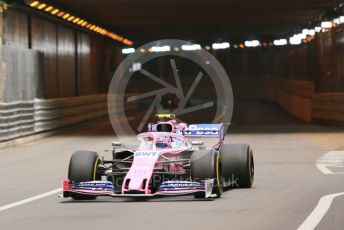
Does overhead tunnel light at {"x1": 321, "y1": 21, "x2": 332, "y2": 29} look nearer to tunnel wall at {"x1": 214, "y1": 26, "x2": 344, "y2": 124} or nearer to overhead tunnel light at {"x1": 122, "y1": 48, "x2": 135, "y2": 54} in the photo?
tunnel wall at {"x1": 214, "y1": 26, "x2": 344, "y2": 124}

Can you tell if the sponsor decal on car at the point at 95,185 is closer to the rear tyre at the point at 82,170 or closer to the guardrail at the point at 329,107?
the rear tyre at the point at 82,170

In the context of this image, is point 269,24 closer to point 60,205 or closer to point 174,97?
point 174,97

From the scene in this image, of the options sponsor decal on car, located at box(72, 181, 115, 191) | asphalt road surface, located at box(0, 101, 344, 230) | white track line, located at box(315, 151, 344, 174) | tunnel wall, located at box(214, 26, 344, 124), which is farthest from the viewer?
tunnel wall, located at box(214, 26, 344, 124)

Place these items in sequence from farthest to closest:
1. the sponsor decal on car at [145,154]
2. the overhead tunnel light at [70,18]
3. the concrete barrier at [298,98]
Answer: the concrete barrier at [298,98] < the overhead tunnel light at [70,18] < the sponsor decal on car at [145,154]

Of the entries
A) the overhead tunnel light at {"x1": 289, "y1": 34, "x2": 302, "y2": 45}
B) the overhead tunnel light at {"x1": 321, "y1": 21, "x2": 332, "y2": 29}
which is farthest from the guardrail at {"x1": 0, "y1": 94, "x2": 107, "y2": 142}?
the overhead tunnel light at {"x1": 289, "y1": 34, "x2": 302, "y2": 45}

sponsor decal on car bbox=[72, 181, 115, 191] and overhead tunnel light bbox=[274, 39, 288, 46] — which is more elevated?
overhead tunnel light bbox=[274, 39, 288, 46]

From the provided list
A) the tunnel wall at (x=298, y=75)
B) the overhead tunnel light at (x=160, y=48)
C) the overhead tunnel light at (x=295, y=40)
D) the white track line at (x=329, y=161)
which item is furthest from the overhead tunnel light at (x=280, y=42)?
the white track line at (x=329, y=161)

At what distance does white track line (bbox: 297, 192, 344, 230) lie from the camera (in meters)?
9.68

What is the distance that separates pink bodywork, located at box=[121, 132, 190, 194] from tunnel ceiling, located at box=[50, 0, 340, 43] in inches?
780

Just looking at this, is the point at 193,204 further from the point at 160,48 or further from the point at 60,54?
the point at 160,48

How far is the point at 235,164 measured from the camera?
13.5 metres

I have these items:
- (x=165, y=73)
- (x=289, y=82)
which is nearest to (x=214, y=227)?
(x=289, y=82)

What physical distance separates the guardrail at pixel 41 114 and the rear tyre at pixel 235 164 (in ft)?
39.2

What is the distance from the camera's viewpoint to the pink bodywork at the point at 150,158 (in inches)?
468
